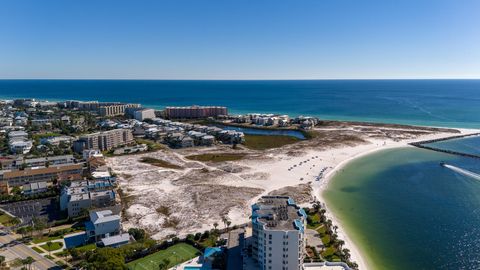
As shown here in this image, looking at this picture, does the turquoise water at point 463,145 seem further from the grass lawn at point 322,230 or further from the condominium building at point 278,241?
the condominium building at point 278,241

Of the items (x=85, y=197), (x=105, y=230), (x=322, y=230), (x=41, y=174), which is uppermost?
(x=85, y=197)

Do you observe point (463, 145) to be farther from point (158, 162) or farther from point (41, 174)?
point (41, 174)

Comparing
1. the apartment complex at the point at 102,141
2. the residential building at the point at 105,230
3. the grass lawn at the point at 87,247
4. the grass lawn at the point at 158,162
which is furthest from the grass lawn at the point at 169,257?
the apartment complex at the point at 102,141

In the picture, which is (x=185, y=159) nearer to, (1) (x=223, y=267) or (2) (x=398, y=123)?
(1) (x=223, y=267)

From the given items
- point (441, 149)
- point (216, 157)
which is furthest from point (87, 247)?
point (441, 149)

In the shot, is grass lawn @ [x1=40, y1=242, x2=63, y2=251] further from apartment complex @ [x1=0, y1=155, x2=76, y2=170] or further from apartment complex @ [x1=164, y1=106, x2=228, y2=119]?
apartment complex @ [x1=164, y1=106, x2=228, y2=119]

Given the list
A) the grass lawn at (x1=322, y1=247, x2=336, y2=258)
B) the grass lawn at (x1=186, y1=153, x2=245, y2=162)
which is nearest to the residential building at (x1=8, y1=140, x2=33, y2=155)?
the grass lawn at (x1=186, y1=153, x2=245, y2=162)

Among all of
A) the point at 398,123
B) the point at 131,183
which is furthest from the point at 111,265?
the point at 398,123
